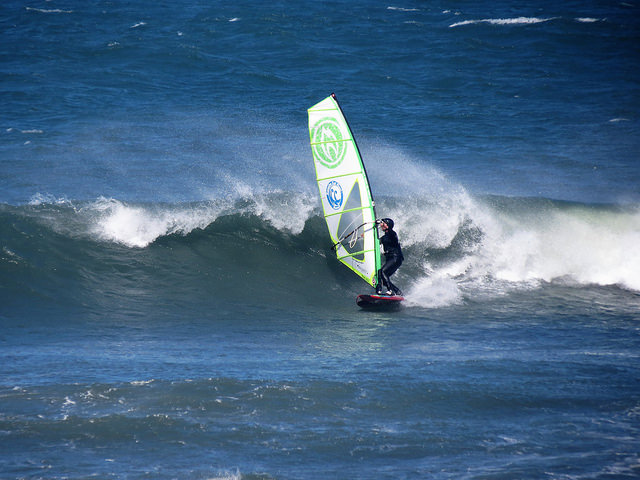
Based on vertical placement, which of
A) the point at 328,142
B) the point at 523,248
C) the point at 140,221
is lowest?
the point at 523,248

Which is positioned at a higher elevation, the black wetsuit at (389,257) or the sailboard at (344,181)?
the sailboard at (344,181)

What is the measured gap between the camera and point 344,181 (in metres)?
10.3

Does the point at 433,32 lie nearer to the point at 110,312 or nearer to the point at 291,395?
the point at 110,312

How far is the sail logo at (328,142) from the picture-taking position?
1025 centimetres

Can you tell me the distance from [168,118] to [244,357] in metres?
13.9

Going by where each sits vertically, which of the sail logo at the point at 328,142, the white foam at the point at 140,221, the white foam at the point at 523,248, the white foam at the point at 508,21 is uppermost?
the white foam at the point at 508,21

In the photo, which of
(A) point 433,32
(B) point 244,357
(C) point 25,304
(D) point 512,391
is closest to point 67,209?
(C) point 25,304

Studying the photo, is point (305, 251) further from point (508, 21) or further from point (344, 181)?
point (508, 21)

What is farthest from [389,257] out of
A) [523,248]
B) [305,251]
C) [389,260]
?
[523,248]

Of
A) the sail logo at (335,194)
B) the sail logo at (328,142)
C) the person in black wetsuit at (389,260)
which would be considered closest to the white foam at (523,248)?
the person in black wetsuit at (389,260)

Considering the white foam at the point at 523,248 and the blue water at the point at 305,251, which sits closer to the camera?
the blue water at the point at 305,251

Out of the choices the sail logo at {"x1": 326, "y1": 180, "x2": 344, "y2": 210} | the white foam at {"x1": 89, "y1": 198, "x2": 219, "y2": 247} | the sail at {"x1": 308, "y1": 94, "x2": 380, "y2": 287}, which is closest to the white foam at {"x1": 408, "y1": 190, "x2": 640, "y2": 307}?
the sail at {"x1": 308, "y1": 94, "x2": 380, "y2": 287}

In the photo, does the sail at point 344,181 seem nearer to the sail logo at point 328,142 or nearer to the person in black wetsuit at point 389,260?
the sail logo at point 328,142

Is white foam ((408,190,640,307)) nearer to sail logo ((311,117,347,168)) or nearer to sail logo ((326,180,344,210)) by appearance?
sail logo ((326,180,344,210))
